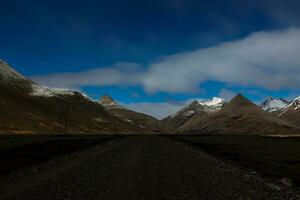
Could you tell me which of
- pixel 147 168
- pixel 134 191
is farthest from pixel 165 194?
pixel 147 168

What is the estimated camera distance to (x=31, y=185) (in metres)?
27.7

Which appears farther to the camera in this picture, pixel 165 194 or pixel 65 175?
pixel 65 175

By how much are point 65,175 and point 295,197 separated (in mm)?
16067

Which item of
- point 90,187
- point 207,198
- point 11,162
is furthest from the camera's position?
point 11,162

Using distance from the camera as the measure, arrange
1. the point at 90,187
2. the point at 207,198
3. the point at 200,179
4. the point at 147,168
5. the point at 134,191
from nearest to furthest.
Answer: the point at 207,198
the point at 134,191
the point at 90,187
the point at 200,179
the point at 147,168

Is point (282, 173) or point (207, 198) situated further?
point (282, 173)

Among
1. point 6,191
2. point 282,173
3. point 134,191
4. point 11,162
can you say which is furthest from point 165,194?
point 11,162

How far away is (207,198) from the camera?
2305cm

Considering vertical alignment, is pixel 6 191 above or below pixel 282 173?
below

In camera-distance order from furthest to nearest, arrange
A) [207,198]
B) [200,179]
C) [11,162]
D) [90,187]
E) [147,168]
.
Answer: [11,162], [147,168], [200,179], [90,187], [207,198]

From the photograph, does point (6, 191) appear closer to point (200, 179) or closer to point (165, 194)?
point (165, 194)

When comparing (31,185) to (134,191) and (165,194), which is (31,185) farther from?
(165,194)

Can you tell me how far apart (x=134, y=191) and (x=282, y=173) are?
1724cm

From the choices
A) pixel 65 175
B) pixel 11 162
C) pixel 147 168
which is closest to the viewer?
pixel 65 175
